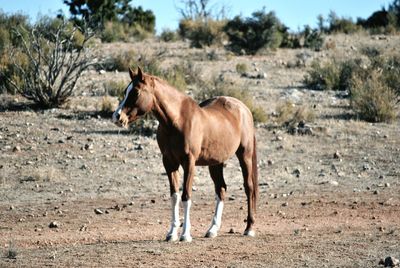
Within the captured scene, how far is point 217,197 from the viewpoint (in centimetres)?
1159

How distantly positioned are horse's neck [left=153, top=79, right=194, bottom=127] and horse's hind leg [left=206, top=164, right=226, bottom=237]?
151cm

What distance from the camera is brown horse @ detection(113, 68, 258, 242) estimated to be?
10.3m

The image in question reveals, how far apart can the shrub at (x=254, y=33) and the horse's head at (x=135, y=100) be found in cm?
2457

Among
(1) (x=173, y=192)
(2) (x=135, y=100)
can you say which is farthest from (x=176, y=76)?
(2) (x=135, y=100)

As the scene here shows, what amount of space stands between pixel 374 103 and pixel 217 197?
11226mm

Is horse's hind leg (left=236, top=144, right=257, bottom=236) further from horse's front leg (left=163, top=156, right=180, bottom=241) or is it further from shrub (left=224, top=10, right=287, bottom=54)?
shrub (left=224, top=10, right=287, bottom=54)

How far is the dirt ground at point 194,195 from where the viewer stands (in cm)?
987

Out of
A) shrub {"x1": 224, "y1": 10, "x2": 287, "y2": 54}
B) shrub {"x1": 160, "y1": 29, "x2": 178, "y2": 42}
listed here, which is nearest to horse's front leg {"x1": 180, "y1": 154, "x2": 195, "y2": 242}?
shrub {"x1": 224, "y1": 10, "x2": 287, "y2": 54}

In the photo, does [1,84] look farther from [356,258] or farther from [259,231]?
[356,258]

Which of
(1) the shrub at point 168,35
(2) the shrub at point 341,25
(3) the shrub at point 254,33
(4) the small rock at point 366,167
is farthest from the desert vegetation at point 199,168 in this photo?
(2) the shrub at point 341,25

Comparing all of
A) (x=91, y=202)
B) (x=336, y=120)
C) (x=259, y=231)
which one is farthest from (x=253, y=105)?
(x=259, y=231)

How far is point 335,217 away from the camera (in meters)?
13.2

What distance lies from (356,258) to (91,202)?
A: 20.3 feet

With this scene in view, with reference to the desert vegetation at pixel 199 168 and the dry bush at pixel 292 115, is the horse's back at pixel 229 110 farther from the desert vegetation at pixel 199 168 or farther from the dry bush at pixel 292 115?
the dry bush at pixel 292 115
